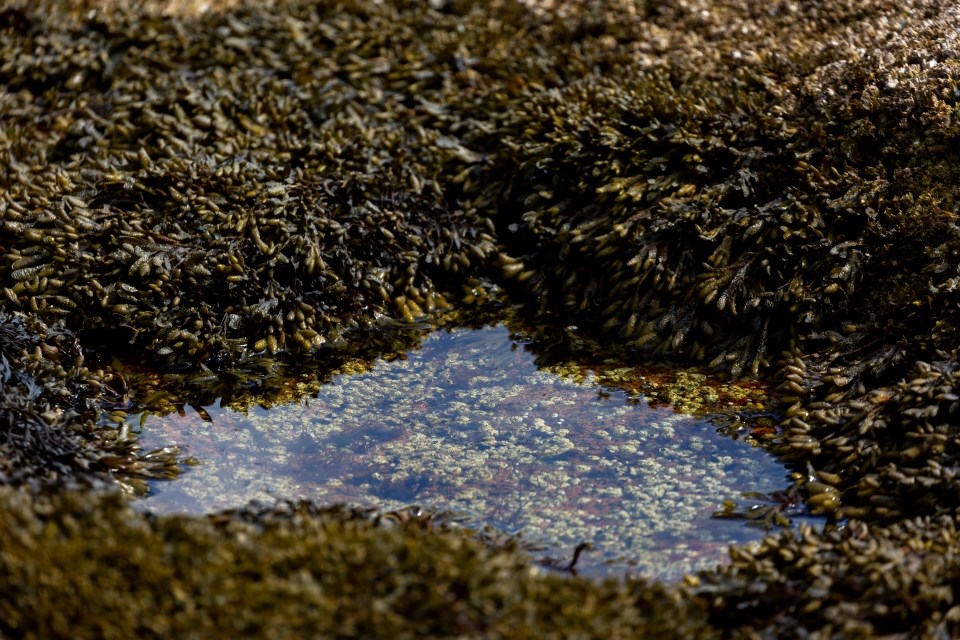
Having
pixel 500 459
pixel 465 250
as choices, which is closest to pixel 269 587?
pixel 500 459

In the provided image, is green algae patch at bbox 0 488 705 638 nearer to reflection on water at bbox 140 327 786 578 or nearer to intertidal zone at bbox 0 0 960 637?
intertidal zone at bbox 0 0 960 637

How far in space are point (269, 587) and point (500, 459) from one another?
2.03m

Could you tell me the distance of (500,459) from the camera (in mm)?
5258

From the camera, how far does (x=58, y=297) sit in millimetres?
5875

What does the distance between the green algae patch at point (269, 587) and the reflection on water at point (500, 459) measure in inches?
36.0

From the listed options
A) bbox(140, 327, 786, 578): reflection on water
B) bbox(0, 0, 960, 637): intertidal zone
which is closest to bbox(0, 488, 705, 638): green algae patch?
bbox(0, 0, 960, 637): intertidal zone

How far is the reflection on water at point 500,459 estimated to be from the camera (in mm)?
4727

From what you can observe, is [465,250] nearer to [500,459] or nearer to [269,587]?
[500,459]

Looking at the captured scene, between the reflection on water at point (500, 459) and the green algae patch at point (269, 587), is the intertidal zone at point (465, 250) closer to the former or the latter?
the green algae patch at point (269, 587)

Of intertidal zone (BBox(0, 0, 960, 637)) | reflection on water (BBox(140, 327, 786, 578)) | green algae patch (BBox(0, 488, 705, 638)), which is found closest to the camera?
green algae patch (BBox(0, 488, 705, 638))

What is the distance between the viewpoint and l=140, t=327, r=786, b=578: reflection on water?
473cm

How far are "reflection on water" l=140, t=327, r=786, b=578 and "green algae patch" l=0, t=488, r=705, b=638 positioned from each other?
914 mm

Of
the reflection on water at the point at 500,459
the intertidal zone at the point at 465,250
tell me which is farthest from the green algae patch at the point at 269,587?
the reflection on water at the point at 500,459

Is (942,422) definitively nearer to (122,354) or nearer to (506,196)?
(506,196)
